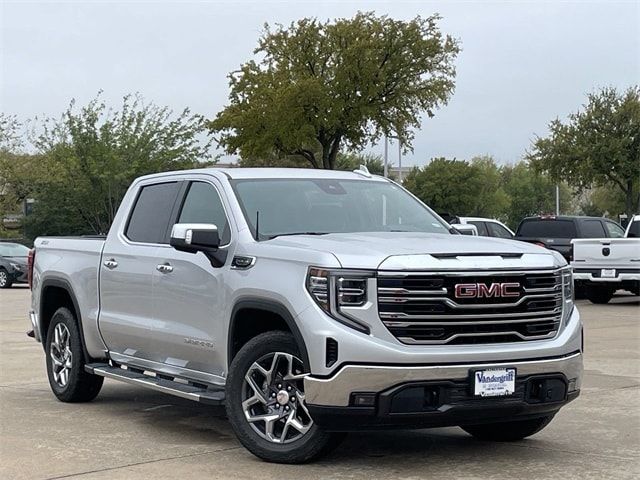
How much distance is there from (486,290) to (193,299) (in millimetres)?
2215

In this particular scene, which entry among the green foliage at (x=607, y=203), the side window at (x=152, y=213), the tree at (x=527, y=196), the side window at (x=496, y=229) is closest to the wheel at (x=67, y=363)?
the side window at (x=152, y=213)

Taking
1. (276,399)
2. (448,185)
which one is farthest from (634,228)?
(448,185)

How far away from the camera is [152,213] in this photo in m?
8.66

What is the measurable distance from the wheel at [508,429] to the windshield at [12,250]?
91.6 feet

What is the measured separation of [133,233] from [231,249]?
175 centimetres

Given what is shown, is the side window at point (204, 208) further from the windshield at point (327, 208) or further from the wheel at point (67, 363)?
the wheel at point (67, 363)

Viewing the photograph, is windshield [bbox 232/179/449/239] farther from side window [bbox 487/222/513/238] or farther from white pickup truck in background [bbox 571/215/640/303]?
side window [bbox 487/222/513/238]

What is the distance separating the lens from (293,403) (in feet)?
21.8

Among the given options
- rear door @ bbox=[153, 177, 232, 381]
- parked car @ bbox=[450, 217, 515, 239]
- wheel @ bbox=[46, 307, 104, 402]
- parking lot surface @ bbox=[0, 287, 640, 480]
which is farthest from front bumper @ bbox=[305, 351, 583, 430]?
parked car @ bbox=[450, 217, 515, 239]

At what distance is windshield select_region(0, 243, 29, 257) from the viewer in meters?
33.6

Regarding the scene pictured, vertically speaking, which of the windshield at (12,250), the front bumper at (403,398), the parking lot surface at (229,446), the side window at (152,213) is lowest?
the parking lot surface at (229,446)

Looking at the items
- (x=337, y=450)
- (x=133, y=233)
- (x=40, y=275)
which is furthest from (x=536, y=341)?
(x=40, y=275)

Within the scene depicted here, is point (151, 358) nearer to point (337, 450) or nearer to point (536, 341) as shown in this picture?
point (337, 450)

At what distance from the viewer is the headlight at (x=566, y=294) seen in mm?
6950
